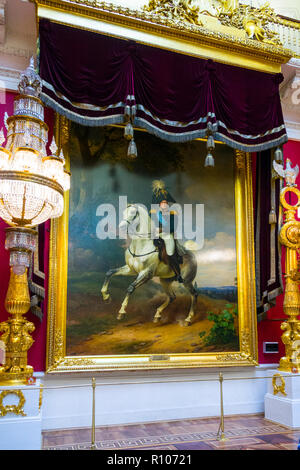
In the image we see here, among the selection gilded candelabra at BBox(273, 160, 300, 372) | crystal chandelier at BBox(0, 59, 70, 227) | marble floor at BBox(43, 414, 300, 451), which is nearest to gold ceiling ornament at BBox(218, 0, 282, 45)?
gilded candelabra at BBox(273, 160, 300, 372)

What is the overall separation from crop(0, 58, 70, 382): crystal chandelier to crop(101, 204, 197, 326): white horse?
1.59 metres

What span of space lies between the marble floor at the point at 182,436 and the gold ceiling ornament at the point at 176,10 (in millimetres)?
5554

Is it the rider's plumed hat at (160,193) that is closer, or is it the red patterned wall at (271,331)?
the rider's plumed hat at (160,193)

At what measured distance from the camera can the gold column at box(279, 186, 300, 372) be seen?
592 centimetres

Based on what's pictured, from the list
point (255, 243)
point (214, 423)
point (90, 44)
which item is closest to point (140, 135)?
point (90, 44)

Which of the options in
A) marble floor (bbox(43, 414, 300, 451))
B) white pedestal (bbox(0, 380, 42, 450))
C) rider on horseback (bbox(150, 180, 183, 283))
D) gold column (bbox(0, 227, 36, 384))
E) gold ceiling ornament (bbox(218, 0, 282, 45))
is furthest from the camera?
gold ceiling ornament (bbox(218, 0, 282, 45))

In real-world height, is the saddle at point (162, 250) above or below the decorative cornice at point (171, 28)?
below

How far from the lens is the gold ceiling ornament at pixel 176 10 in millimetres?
6078

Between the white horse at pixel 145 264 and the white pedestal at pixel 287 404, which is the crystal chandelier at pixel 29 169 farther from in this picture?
the white pedestal at pixel 287 404

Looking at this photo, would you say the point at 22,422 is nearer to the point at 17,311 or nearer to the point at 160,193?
the point at 17,311

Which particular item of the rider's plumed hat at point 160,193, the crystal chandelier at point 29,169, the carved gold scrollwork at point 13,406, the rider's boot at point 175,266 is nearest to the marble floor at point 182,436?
the carved gold scrollwork at point 13,406

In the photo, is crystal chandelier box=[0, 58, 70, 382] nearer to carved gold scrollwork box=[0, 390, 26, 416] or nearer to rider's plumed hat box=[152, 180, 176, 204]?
carved gold scrollwork box=[0, 390, 26, 416]
